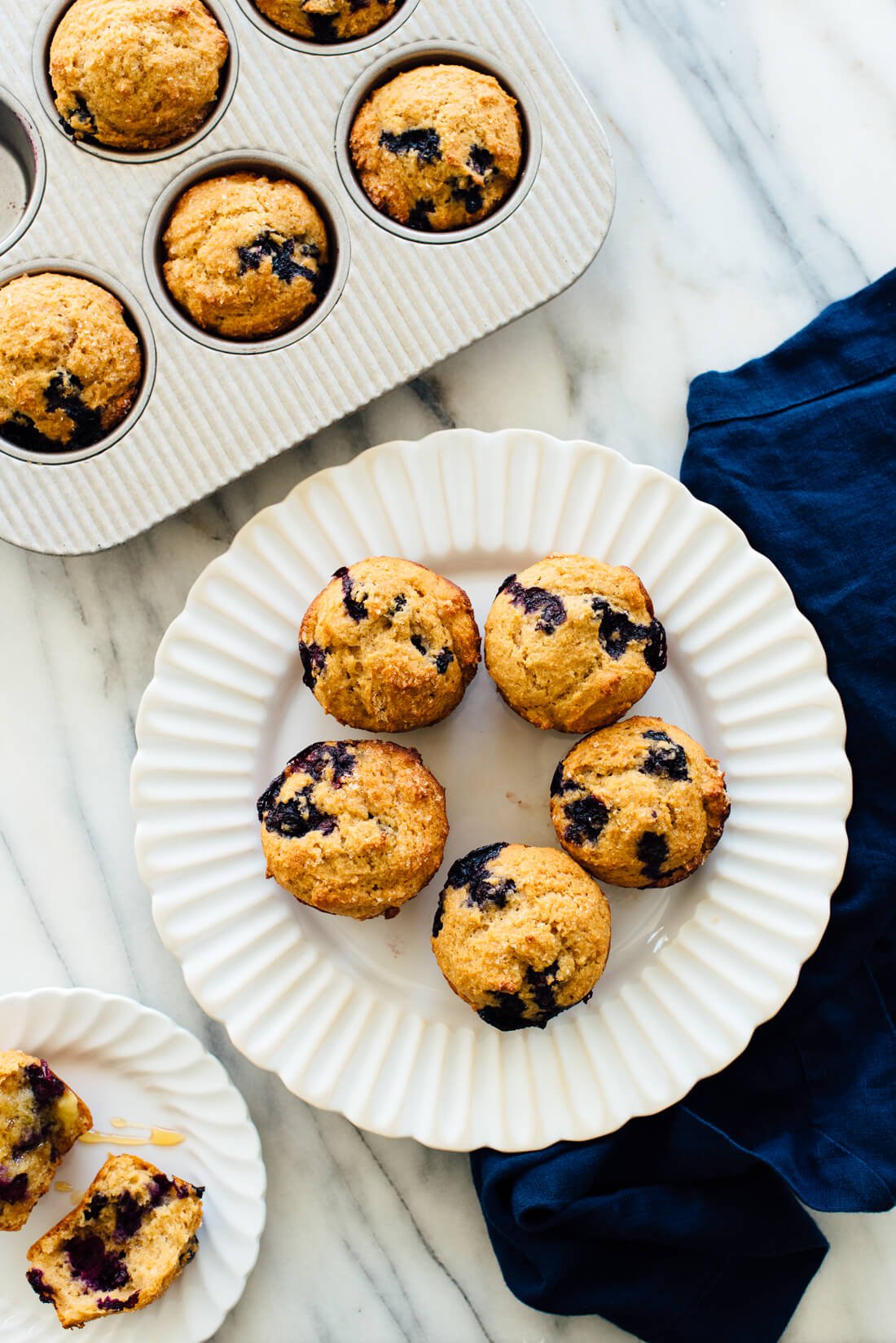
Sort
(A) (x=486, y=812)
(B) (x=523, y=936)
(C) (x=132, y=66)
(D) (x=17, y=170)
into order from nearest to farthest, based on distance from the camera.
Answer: (B) (x=523, y=936)
(C) (x=132, y=66)
(A) (x=486, y=812)
(D) (x=17, y=170)

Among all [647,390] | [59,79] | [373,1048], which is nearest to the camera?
[59,79]

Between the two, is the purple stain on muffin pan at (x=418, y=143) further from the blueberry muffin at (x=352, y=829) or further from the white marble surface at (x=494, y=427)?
the blueberry muffin at (x=352, y=829)

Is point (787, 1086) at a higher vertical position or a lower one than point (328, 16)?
lower

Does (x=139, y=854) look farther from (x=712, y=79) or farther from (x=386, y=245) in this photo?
(x=712, y=79)

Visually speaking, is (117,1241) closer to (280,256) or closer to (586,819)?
(586,819)

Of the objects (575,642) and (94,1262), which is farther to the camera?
(94,1262)

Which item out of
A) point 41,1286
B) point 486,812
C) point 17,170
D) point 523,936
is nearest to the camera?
point 523,936

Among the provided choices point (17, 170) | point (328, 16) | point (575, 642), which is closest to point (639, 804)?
point (575, 642)

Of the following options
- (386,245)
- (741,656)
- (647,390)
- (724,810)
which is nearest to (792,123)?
(647,390)
